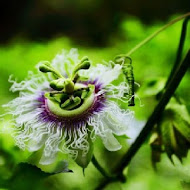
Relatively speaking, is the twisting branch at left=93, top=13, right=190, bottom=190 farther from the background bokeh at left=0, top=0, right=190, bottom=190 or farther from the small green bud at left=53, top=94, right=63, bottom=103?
the small green bud at left=53, top=94, right=63, bottom=103

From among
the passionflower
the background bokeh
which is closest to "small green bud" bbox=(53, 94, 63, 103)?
the passionflower

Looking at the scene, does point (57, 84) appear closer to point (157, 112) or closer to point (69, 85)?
point (69, 85)

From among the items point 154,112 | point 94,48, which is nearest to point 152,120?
point 154,112

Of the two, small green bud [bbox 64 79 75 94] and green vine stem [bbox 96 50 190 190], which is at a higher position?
small green bud [bbox 64 79 75 94]

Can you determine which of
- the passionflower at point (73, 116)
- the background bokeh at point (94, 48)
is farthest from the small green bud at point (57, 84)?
the background bokeh at point (94, 48)

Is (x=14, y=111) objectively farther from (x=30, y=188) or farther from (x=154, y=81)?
(x=154, y=81)

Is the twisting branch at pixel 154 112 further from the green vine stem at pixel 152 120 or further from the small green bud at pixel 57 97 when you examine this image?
the small green bud at pixel 57 97
